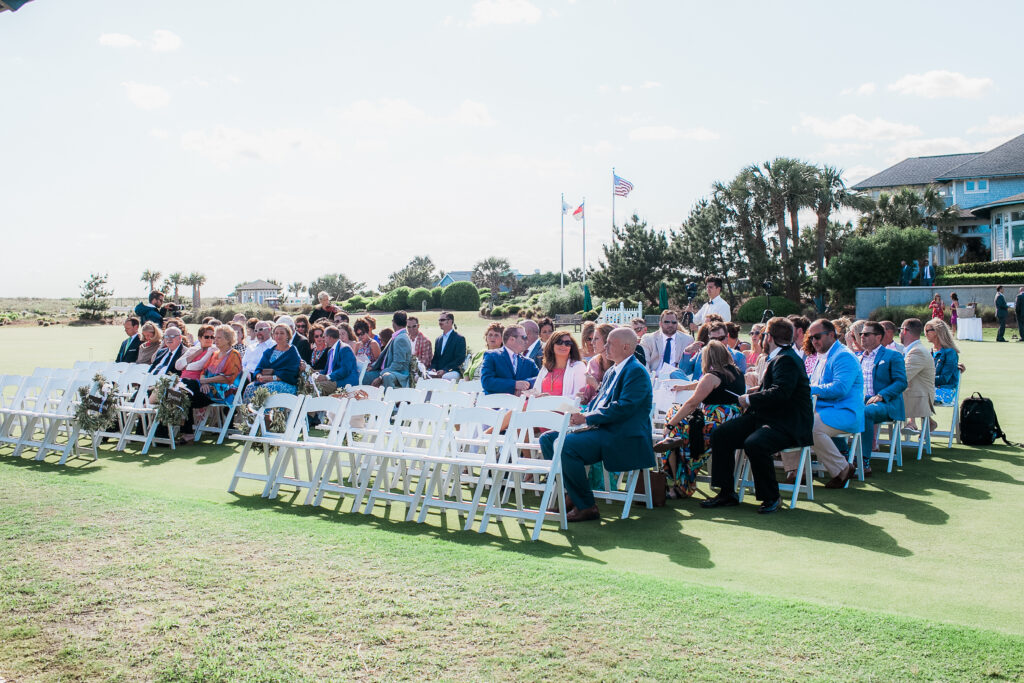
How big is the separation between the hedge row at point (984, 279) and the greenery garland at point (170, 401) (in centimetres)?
3543

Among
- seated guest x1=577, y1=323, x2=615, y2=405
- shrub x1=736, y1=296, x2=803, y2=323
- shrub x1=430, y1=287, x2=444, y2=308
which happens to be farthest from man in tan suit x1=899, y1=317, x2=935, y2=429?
shrub x1=430, y1=287, x2=444, y2=308

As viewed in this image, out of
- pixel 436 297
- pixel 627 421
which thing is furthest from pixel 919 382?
pixel 436 297

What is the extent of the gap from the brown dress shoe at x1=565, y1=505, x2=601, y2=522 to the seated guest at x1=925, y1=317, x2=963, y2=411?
5.80 m

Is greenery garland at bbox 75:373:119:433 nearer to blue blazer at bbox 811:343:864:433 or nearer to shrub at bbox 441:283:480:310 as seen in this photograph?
blue blazer at bbox 811:343:864:433

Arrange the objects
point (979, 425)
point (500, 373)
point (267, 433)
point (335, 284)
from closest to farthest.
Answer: point (267, 433) < point (500, 373) < point (979, 425) < point (335, 284)

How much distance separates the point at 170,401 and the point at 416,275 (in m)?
107

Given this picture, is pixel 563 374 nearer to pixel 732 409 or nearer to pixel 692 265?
pixel 732 409

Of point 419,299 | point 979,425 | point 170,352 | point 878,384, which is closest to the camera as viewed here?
point 878,384

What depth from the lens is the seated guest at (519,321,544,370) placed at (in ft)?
35.3

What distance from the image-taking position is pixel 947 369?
1034 centimetres

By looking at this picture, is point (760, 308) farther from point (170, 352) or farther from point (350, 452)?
point (350, 452)

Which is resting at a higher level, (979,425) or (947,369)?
(947,369)

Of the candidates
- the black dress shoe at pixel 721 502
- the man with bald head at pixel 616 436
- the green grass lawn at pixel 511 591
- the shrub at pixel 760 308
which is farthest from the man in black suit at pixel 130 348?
the shrub at pixel 760 308

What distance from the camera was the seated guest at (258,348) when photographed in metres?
11.7
